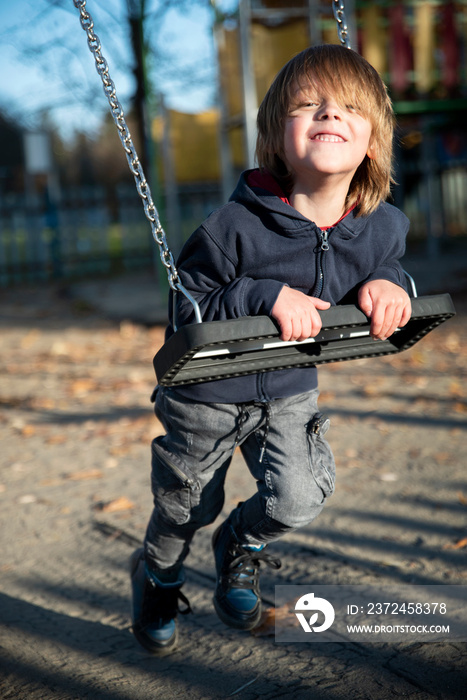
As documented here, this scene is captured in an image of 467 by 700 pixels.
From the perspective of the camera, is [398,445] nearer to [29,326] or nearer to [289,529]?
[289,529]

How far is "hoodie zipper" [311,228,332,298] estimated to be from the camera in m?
1.87

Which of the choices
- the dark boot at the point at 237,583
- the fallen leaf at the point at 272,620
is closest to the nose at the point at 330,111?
the dark boot at the point at 237,583

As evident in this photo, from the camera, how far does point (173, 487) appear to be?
79.4 inches

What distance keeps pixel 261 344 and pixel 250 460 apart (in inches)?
17.6

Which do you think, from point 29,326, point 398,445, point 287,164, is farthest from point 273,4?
point 287,164

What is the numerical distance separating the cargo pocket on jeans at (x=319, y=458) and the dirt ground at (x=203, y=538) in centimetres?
49

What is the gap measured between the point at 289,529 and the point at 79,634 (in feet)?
2.55

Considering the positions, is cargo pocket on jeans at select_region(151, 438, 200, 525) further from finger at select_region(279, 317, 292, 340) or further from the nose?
the nose

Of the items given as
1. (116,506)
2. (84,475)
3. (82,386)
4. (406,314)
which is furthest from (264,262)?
(82,386)

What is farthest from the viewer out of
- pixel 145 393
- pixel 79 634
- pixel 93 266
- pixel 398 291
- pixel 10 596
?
pixel 93 266

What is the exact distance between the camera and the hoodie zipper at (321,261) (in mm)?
1868

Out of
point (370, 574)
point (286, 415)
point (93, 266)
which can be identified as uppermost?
point (286, 415)

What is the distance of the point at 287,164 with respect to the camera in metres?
1.94

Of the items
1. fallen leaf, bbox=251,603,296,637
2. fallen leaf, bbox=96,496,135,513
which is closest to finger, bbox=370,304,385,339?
fallen leaf, bbox=251,603,296,637
